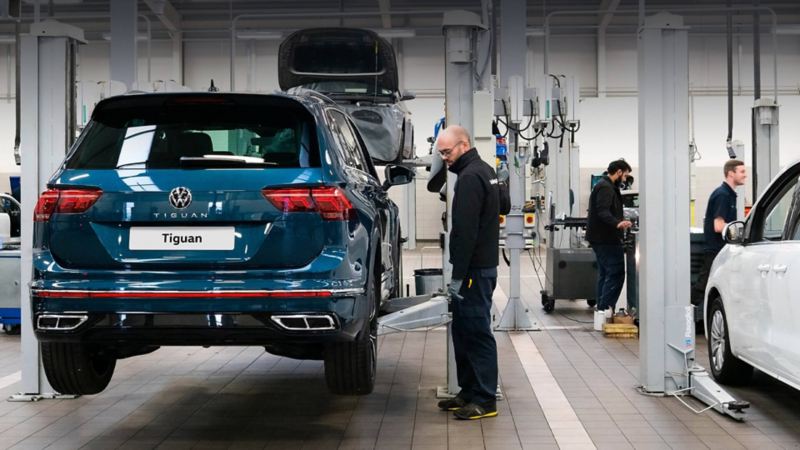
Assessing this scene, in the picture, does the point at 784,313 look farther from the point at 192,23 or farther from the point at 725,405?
the point at 192,23

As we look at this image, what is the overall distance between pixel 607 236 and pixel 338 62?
10.7 feet

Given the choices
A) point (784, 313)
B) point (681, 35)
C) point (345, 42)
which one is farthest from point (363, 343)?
point (345, 42)

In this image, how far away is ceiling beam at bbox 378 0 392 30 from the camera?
21.8 meters

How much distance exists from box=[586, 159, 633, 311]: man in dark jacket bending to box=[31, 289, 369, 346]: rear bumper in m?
5.64

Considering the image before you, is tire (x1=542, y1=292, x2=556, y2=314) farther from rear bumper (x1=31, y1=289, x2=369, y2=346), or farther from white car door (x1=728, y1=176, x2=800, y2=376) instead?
rear bumper (x1=31, y1=289, x2=369, y2=346)

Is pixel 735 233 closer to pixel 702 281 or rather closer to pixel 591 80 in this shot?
pixel 702 281

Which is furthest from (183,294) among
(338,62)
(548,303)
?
(548,303)

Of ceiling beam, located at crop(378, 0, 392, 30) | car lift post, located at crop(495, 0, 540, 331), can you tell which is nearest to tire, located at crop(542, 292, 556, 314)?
car lift post, located at crop(495, 0, 540, 331)

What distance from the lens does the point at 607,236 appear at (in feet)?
30.5

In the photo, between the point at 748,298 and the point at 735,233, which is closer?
the point at 748,298

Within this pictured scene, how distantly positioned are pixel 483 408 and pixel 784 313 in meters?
1.76

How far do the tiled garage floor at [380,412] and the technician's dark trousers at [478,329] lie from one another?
204 mm

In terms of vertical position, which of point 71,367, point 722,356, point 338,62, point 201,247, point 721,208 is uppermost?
point 338,62

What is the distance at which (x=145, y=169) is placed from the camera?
13.8ft
